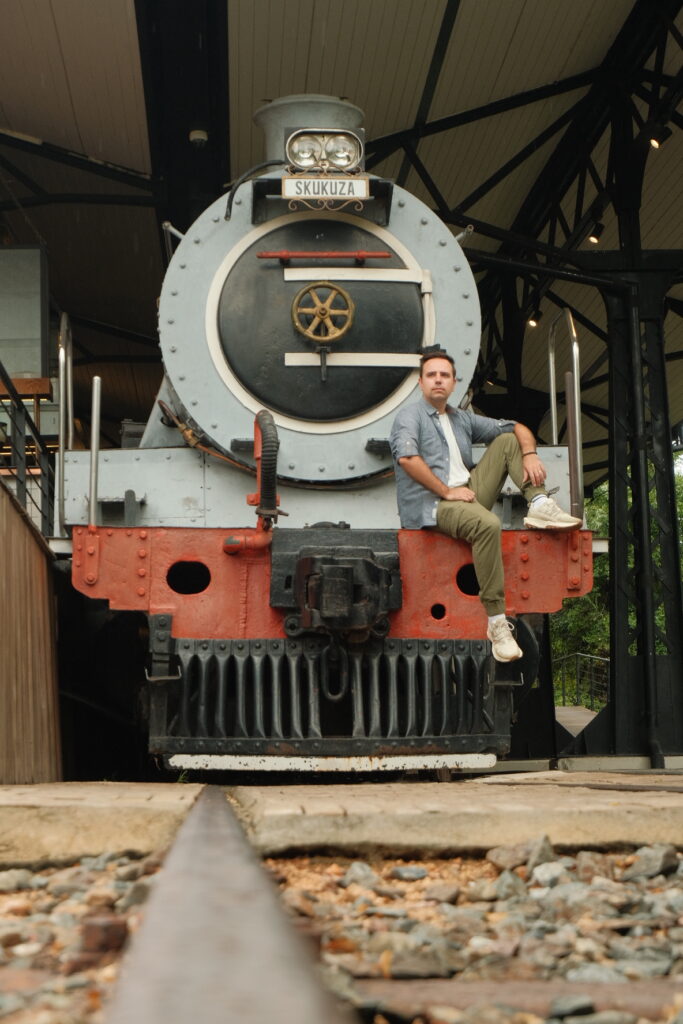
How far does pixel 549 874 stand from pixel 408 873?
0.28 metres

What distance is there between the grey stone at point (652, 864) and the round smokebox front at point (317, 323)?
306 cm

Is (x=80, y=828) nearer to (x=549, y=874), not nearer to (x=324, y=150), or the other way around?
(x=549, y=874)

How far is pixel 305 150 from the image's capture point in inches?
213

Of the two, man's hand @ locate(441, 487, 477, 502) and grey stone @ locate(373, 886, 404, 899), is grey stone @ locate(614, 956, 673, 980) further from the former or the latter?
man's hand @ locate(441, 487, 477, 502)

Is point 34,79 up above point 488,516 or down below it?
above

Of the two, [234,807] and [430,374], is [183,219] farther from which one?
[234,807]

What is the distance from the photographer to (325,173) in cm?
540

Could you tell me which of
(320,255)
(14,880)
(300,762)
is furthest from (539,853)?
(320,255)

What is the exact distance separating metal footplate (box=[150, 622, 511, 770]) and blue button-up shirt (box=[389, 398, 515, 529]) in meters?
0.55

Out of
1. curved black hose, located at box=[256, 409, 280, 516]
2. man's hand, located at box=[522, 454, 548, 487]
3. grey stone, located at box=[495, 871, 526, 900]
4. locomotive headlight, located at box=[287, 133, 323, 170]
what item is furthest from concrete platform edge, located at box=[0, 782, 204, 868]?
locomotive headlight, located at box=[287, 133, 323, 170]

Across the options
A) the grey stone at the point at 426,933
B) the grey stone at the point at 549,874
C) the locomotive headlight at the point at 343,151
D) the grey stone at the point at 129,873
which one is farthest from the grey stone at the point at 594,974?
A: the locomotive headlight at the point at 343,151

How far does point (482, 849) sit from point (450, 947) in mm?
776

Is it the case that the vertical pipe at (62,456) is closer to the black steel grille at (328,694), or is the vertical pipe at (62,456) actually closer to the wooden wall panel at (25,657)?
the wooden wall panel at (25,657)

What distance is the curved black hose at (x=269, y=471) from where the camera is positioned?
458cm
